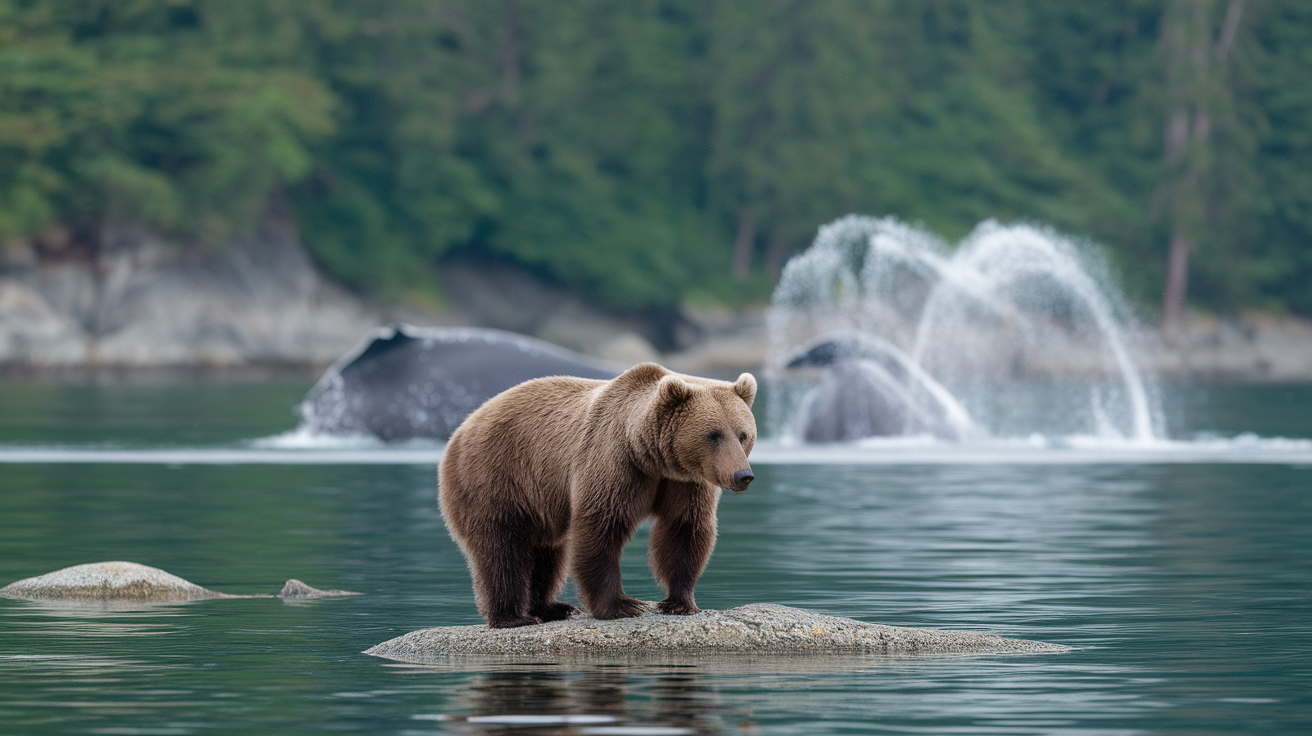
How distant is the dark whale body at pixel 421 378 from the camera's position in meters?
25.4

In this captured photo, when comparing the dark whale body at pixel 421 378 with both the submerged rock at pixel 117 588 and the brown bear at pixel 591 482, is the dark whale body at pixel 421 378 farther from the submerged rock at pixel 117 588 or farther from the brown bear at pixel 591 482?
the brown bear at pixel 591 482

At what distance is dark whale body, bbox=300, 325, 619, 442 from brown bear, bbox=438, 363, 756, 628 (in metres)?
15.5

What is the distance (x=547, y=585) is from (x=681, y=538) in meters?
0.95

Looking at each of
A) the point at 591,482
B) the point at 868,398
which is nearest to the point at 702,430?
the point at 591,482

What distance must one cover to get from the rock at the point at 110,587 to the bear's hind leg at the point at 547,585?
124 inches

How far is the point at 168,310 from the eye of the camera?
192 feet

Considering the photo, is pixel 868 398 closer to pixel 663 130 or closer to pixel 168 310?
pixel 168 310

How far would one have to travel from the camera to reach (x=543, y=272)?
70.9 meters

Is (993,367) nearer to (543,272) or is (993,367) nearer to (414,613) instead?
(543,272)

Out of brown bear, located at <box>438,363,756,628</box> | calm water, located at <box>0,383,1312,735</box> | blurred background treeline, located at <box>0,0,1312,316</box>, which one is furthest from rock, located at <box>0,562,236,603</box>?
blurred background treeline, located at <box>0,0,1312,316</box>

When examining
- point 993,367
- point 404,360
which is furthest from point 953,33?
point 404,360

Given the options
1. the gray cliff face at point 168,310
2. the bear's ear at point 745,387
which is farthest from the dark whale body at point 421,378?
the gray cliff face at point 168,310

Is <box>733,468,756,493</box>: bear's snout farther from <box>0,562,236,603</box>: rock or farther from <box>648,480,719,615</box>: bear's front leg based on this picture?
<box>0,562,236,603</box>: rock

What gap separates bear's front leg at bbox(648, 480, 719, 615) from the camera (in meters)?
9.05
